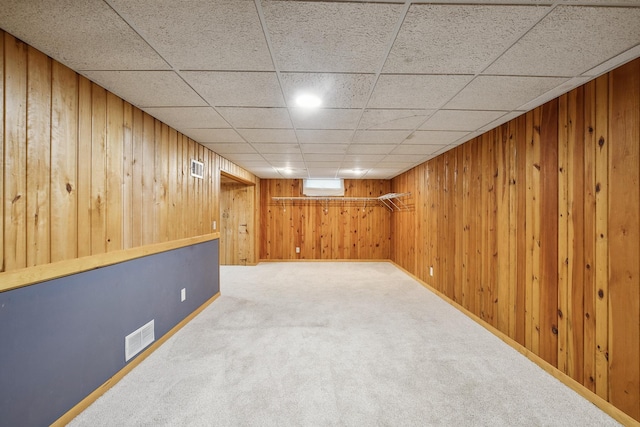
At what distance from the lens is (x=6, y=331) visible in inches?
49.8

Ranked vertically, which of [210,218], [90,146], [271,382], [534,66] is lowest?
[271,382]

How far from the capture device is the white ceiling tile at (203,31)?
1096 millimetres

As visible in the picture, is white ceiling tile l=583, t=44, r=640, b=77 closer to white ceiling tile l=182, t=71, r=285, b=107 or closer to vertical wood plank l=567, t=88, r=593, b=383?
vertical wood plank l=567, t=88, r=593, b=383

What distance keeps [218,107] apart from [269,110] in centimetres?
41

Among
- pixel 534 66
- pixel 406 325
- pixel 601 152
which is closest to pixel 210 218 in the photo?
pixel 406 325

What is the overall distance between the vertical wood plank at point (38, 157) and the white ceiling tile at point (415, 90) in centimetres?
193

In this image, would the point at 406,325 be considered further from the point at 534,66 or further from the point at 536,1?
Result: the point at 536,1

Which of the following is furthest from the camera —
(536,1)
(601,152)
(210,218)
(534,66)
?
(210,218)

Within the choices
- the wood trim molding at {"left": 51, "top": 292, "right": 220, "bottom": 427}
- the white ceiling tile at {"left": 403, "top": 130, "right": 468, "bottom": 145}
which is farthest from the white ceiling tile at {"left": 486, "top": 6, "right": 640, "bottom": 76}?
the wood trim molding at {"left": 51, "top": 292, "right": 220, "bottom": 427}

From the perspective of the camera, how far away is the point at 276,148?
343 centimetres

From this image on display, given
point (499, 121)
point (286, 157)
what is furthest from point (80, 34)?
point (499, 121)

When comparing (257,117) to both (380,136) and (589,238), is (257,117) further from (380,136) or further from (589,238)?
(589,238)

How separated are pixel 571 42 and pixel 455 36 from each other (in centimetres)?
60

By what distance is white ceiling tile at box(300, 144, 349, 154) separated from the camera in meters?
3.28
